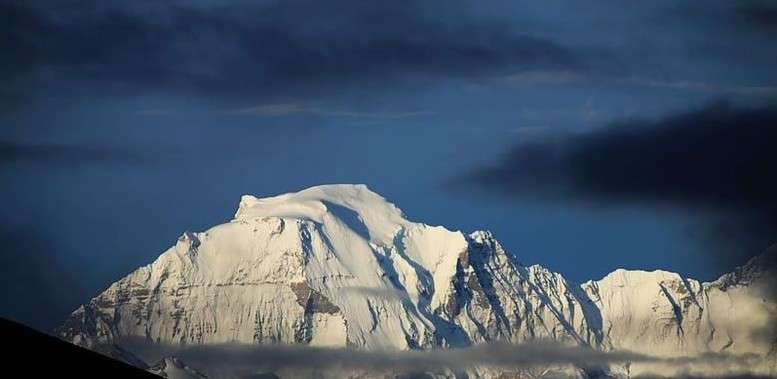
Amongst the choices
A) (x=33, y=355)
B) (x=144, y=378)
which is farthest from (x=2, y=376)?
(x=144, y=378)

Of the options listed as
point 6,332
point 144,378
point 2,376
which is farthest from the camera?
point 144,378

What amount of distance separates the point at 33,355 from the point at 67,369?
1612mm

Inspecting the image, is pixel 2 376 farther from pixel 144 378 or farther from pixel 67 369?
pixel 144 378

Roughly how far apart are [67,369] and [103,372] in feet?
9.34

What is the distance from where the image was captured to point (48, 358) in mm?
93938

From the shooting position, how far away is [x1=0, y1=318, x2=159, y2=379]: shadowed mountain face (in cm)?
9138

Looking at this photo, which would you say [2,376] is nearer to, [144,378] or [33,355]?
[33,355]

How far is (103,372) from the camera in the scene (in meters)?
96.3

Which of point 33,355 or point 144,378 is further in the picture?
point 144,378

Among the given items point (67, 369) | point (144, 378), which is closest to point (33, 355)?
point (67, 369)

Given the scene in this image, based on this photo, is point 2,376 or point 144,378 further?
point 144,378

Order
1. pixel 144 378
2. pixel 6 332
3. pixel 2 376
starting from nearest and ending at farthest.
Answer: pixel 2 376
pixel 6 332
pixel 144 378

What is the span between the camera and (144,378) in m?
101

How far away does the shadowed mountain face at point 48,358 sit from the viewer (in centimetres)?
9138
